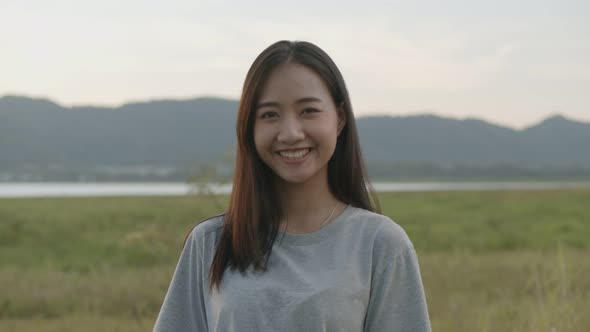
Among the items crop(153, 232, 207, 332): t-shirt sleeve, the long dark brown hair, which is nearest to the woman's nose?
Answer: the long dark brown hair

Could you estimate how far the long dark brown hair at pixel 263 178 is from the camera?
216 centimetres

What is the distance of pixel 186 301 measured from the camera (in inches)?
90.2

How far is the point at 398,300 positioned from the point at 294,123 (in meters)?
0.58

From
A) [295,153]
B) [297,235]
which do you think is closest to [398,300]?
[297,235]

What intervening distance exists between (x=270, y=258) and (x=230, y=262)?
128mm

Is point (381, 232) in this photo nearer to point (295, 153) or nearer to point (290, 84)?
point (295, 153)

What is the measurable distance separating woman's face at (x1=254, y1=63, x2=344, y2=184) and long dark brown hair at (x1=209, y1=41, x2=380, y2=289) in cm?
3

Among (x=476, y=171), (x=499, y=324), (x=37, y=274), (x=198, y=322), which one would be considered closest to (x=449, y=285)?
(x=499, y=324)

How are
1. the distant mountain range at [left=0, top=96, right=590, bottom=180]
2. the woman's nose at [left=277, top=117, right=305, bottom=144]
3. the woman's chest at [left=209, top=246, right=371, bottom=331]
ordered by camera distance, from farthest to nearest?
1. the distant mountain range at [left=0, top=96, right=590, bottom=180]
2. the woman's nose at [left=277, top=117, right=305, bottom=144]
3. the woman's chest at [left=209, top=246, right=371, bottom=331]

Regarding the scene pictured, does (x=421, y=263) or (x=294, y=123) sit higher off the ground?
(x=294, y=123)

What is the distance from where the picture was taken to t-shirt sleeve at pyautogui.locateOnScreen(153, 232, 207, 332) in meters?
2.28

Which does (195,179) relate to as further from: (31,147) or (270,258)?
(31,147)

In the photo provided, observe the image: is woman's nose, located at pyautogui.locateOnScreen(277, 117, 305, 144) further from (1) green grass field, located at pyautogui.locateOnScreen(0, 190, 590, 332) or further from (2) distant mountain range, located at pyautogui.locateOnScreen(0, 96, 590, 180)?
(2) distant mountain range, located at pyautogui.locateOnScreen(0, 96, 590, 180)

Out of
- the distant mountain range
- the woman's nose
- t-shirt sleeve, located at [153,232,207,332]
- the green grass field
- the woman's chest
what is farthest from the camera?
the distant mountain range
